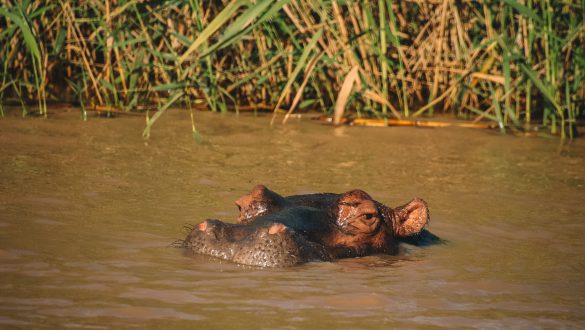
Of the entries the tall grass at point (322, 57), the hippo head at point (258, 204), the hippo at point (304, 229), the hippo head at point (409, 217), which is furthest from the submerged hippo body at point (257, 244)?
the tall grass at point (322, 57)

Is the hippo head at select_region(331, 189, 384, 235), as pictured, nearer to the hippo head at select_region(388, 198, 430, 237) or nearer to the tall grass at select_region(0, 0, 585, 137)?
the hippo head at select_region(388, 198, 430, 237)

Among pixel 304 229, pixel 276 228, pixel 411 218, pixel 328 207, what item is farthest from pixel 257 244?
pixel 411 218

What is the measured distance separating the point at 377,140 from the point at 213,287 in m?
3.99

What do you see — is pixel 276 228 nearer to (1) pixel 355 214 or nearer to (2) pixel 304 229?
(2) pixel 304 229

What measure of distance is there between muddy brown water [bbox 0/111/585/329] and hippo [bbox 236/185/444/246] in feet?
0.33

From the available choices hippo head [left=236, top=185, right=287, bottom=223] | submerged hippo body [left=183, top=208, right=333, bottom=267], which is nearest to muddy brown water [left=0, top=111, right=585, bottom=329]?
submerged hippo body [left=183, top=208, right=333, bottom=267]

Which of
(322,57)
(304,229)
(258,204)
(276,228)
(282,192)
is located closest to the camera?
(276,228)

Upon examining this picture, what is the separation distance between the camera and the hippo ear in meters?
4.63

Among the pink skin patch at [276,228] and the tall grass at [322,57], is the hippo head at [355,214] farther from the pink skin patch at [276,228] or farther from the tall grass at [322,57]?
the tall grass at [322,57]

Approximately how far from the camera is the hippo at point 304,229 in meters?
4.03

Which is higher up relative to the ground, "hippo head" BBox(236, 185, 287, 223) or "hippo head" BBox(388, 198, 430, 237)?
"hippo head" BBox(236, 185, 287, 223)

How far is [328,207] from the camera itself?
448cm

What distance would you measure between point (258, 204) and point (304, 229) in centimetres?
27

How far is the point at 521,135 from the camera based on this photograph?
318 inches
